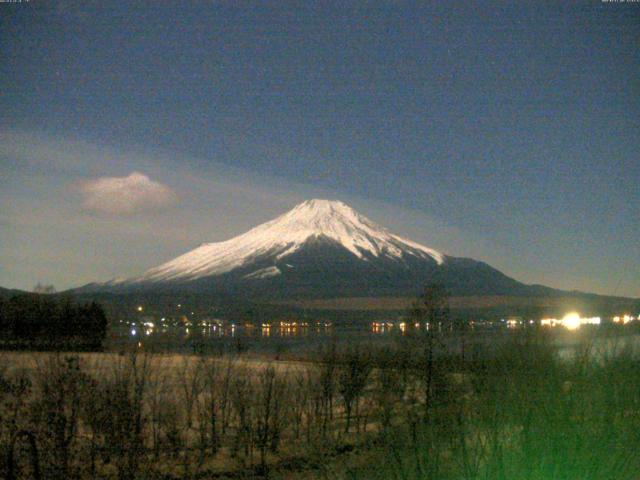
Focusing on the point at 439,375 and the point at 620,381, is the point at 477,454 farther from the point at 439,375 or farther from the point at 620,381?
the point at 439,375

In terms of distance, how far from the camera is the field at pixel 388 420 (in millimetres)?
5020

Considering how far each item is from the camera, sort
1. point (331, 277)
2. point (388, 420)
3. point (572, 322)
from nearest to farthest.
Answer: point (388, 420) → point (572, 322) → point (331, 277)

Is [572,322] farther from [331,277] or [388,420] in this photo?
[331,277]

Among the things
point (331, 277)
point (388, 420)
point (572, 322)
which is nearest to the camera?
point (388, 420)

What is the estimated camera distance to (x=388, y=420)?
6688 millimetres

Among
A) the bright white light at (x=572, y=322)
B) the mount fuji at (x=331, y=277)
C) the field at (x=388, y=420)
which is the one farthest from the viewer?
the mount fuji at (x=331, y=277)

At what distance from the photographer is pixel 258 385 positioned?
53.5ft

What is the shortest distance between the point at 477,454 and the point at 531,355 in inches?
70.2

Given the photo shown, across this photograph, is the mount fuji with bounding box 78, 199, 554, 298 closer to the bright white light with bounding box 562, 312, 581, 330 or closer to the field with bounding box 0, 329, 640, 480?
the field with bounding box 0, 329, 640, 480

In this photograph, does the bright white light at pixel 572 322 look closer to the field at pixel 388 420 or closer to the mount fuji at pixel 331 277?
the field at pixel 388 420

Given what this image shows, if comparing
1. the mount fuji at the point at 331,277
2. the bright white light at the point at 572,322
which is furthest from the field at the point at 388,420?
the mount fuji at the point at 331,277

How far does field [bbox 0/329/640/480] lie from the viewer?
5.02 meters

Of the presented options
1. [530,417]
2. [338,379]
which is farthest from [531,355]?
[338,379]

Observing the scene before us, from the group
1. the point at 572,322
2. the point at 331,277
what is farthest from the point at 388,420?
the point at 331,277
